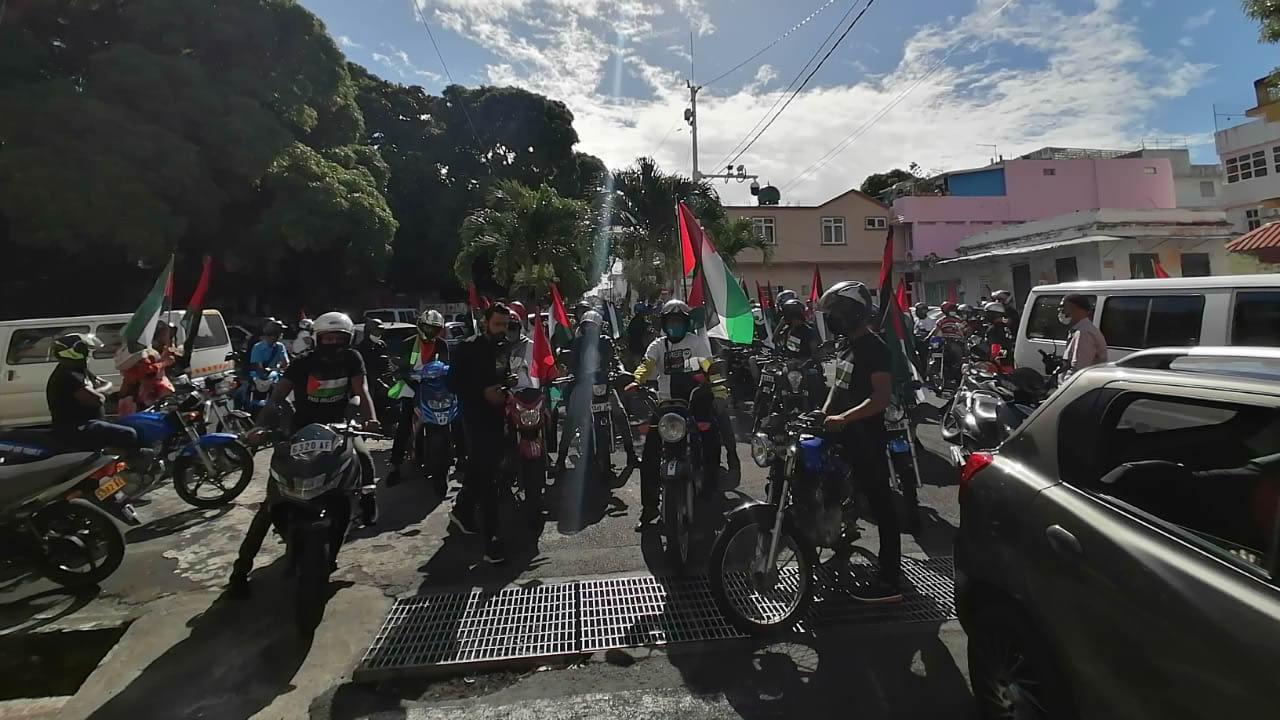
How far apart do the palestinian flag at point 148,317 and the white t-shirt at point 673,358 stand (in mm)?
5400

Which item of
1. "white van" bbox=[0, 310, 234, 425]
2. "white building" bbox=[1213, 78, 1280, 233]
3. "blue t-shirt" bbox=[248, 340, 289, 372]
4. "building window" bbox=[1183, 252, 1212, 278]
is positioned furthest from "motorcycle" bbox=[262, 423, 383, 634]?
"white building" bbox=[1213, 78, 1280, 233]

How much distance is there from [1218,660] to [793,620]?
7.49 ft

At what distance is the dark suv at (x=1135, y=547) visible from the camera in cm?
164

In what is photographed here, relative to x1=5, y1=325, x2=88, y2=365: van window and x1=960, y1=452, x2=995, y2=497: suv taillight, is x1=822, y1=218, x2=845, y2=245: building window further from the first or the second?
x1=960, y1=452, x2=995, y2=497: suv taillight

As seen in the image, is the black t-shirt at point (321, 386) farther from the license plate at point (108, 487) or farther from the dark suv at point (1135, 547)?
the dark suv at point (1135, 547)

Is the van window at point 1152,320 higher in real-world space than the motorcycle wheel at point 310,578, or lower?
higher

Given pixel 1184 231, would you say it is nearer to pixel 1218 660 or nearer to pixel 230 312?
pixel 1218 660

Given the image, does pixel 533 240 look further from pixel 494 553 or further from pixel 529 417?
pixel 494 553

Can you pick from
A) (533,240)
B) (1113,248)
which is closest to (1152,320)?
(533,240)

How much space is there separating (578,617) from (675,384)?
201 cm

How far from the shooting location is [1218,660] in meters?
1.58

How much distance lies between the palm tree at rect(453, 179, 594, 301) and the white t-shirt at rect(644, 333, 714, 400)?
12.4 metres

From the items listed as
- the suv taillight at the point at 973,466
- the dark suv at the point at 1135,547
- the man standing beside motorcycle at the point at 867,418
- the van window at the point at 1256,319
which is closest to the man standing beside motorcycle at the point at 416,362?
the man standing beside motorcycle at the point at 867,418

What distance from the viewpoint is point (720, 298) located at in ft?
19.1
